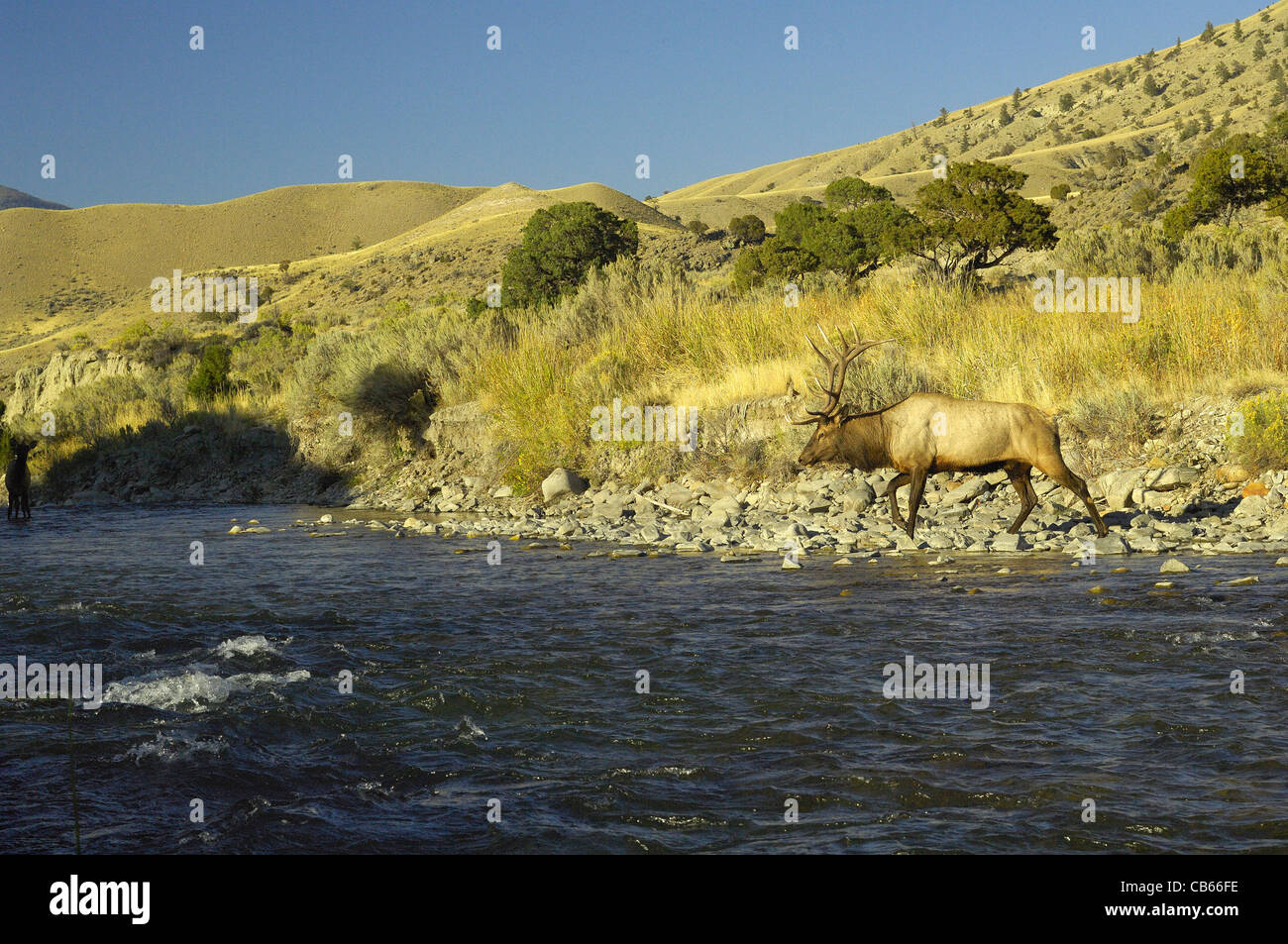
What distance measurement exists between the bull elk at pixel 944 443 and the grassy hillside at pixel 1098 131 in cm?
4377

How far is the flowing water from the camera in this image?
4.66 meters

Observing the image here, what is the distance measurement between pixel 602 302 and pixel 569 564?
32.8ft

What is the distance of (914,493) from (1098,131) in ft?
370

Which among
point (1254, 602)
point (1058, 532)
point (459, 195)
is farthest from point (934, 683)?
point (459, 195)

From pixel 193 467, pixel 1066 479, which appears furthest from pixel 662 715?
pixel 193 467

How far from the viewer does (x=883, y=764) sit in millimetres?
5289

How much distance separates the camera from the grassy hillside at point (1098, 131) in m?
67.2

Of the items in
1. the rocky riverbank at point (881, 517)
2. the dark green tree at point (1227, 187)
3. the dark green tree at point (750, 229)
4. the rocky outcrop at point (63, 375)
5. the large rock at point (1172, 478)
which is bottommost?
the rocky riverbank at point (881, 517)

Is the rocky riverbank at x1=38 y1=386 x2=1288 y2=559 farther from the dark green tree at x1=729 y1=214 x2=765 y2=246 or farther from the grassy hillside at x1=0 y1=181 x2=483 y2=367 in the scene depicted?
the grassy hillside at x1=0 y1=181 x2=483 y2=367

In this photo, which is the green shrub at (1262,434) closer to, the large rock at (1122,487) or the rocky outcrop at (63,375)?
the large rock at (1122,487)

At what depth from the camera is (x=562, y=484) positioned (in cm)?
1638

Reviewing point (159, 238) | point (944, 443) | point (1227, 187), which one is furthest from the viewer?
point (159, 238)

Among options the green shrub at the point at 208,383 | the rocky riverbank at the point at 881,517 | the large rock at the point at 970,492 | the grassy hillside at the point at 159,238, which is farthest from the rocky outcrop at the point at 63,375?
the grassy hillside at the point at 159,238

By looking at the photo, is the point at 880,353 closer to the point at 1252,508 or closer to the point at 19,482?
the point at 1252,508
